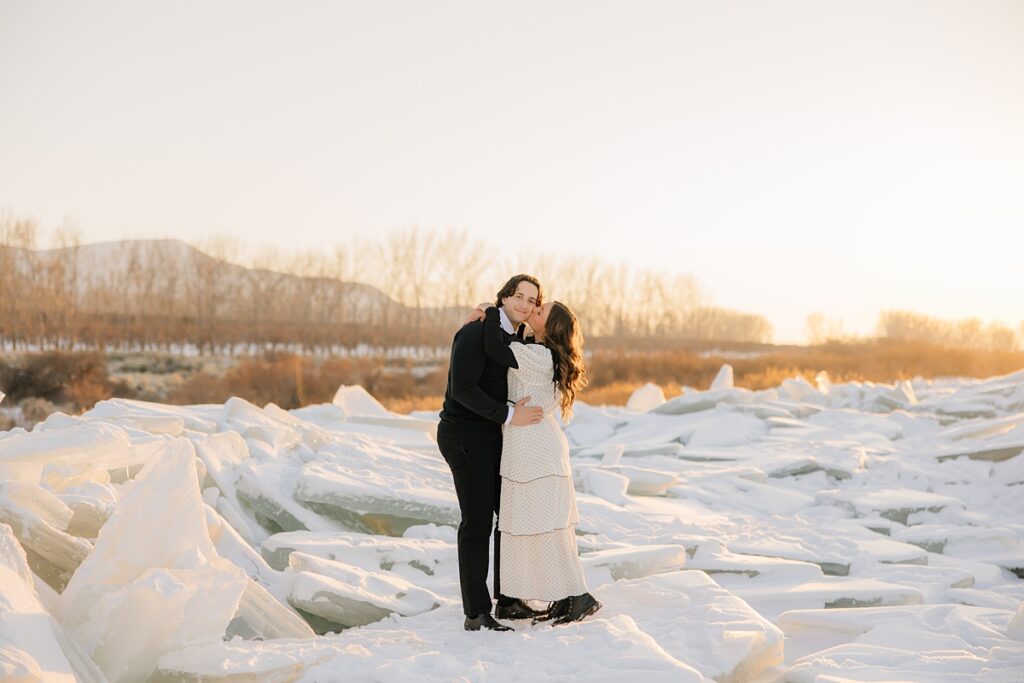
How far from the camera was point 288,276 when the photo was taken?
39.3 meters

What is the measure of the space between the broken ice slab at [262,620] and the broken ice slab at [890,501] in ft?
15.5

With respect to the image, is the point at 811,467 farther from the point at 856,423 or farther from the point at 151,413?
the point at 151,413

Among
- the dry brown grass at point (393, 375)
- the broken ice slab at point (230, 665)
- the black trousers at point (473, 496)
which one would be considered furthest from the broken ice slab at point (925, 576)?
the dry brown grass at point (393, 375)

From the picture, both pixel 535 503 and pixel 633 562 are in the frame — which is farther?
pixel 633 562

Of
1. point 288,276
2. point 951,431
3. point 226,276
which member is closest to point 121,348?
point 226,276

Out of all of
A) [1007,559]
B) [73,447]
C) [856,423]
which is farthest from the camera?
[856,423]

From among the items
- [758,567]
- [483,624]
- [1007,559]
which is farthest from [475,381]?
[1007,559]

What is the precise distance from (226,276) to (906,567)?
35299 millimetres

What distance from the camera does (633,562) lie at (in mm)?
4258

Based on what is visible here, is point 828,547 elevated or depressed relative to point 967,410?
depressed

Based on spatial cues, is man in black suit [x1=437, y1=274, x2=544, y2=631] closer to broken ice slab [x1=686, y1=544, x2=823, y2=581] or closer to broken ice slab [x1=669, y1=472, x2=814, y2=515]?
broken ice slab [x1=686, y1=544, x2=823, y2=581]

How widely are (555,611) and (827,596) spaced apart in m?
1.52

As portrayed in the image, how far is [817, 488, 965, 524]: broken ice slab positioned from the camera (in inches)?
254

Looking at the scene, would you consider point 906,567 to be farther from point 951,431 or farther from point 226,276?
point 226,276
